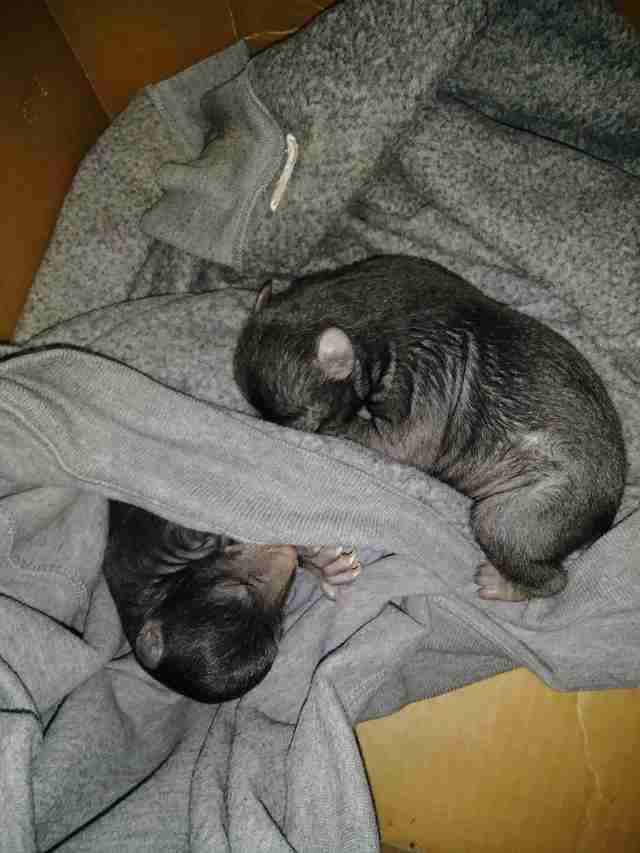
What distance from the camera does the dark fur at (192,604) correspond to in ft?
7.93

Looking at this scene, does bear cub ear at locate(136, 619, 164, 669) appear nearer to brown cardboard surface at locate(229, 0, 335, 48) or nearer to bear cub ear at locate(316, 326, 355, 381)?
bear cub ear at locate(316, 326, 355, 381)

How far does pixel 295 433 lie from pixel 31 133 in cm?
161

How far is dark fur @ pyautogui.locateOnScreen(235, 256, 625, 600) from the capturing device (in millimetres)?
2373

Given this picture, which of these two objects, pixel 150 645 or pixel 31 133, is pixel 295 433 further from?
pixel 31 133

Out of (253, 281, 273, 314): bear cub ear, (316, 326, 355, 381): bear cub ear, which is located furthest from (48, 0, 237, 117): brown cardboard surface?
(316, 326, 355, 381): bear cub ear

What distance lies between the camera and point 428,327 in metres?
2.45

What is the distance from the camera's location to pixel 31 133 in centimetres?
275

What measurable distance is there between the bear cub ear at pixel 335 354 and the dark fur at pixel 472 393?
2 cm

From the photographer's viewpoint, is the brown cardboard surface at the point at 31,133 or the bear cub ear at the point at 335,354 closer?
the bear cub ear at the point at 335,354

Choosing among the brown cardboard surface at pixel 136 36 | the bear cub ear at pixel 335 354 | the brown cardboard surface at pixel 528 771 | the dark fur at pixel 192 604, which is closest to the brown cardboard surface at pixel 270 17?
the brown cardboard surface at pixel 136 36

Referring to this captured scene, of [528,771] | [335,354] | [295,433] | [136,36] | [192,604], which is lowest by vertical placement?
[528,771]

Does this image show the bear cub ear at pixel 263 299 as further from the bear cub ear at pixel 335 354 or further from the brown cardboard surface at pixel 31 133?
the brown cardboard surface at pixel 31 133

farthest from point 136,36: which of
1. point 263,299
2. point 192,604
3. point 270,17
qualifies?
point 192,604

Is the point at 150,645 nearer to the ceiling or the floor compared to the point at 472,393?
nearer to the floor
